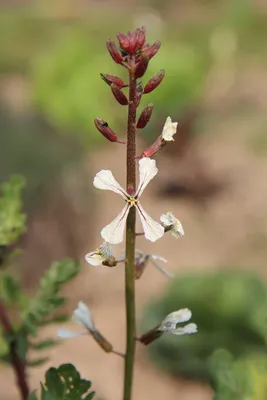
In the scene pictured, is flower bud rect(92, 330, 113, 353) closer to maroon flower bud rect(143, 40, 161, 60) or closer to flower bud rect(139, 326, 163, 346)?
flower bud rect(139, 326, 163, 346)

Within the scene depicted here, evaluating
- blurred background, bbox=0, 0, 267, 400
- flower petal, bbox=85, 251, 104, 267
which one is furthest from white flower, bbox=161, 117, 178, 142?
blurred background, bbox=0, 0, 267, 400

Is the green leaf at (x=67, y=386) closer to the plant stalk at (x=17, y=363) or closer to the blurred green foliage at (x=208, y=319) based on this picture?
the plant stalk at (x=17, y=363)

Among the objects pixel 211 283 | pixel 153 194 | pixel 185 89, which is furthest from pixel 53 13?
pixel 211 283

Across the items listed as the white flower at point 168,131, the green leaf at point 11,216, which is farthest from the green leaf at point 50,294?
the white flower at point 168,131

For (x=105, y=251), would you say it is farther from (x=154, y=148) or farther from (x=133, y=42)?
(x=133, y=42)

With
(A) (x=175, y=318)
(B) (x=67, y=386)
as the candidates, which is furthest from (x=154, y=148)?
(B) (x=67, y=386)

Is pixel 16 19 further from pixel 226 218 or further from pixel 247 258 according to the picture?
pixel 247 258
